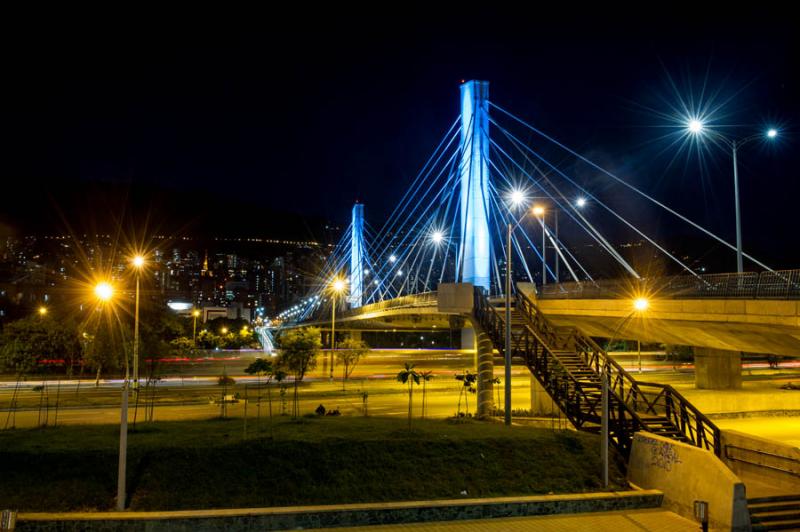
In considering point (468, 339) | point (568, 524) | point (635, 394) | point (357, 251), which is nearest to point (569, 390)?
point (635, 394)

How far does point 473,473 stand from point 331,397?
19.5 metres

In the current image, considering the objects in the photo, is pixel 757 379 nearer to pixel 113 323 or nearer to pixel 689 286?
pixel 689 286

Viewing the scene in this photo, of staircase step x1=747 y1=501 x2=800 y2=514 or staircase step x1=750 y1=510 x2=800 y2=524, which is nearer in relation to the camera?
staircase step x1=750 y1=510 x2=800 y2=524

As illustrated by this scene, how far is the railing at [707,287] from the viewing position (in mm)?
15164

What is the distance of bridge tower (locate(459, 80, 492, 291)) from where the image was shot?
107 ft

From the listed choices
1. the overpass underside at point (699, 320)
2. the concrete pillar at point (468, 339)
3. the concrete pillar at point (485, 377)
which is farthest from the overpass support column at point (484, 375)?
the concrete pillar at point (468, 339)

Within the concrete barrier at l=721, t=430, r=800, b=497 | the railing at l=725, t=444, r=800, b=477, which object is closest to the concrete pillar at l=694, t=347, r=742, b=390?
the concrete barrier at l=721, t=430, r=800, b=497

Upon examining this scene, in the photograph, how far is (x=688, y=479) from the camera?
12078 millimetres

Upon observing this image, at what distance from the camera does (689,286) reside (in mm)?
18719

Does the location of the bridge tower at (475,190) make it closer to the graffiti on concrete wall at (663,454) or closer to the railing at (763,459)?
the railing at (763,459)

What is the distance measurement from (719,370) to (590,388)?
12.8m

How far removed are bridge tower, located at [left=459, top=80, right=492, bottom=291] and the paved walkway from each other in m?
20.3

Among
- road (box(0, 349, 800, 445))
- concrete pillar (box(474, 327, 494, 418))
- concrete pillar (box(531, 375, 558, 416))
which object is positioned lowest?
road (box(0, 349, 800, 445))

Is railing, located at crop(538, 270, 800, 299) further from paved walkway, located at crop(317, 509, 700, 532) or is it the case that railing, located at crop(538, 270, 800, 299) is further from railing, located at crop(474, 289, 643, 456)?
paved walkway, located at crop(317, 509, 700, 532)
